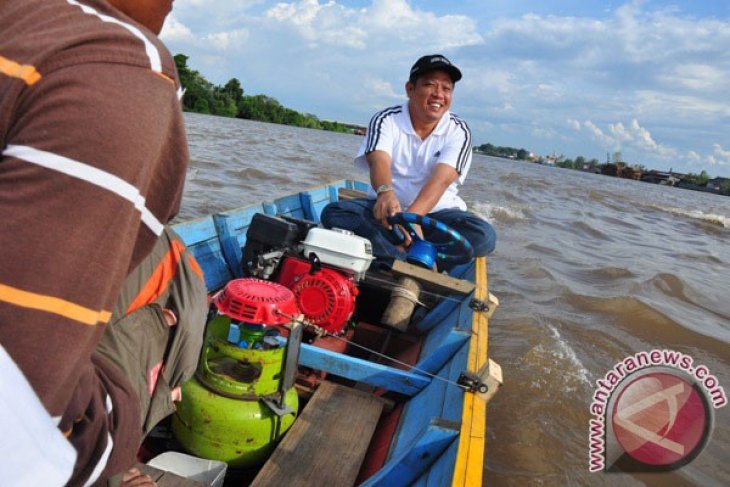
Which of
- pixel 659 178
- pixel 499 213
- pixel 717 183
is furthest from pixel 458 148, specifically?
pixel 717 183

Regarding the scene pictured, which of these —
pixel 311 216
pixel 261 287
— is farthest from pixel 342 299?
pixel 311 216

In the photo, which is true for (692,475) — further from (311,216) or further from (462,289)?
(311,216)

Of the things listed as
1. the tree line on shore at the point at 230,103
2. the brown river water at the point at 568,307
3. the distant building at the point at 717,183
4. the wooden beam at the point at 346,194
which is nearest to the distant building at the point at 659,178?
the distant building at the point at 717,183

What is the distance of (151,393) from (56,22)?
77cm

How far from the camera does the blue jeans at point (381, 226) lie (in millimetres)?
3525

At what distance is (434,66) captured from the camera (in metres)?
3.53

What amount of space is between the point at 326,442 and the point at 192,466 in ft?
1.77

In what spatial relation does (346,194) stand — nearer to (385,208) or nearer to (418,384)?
(385,208)

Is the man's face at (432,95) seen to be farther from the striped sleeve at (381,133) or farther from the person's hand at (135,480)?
the person's hand at (135,480)

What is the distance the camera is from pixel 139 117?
2.00ft

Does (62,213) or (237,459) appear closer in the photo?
(62,213)

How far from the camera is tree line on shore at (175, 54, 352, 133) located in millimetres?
53625

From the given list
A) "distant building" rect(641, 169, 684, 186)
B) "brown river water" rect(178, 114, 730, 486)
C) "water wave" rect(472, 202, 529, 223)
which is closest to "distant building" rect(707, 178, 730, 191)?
"distant building" rect(641, 169, 684, 186)

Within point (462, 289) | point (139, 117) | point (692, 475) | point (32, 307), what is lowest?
point (692, 475)
